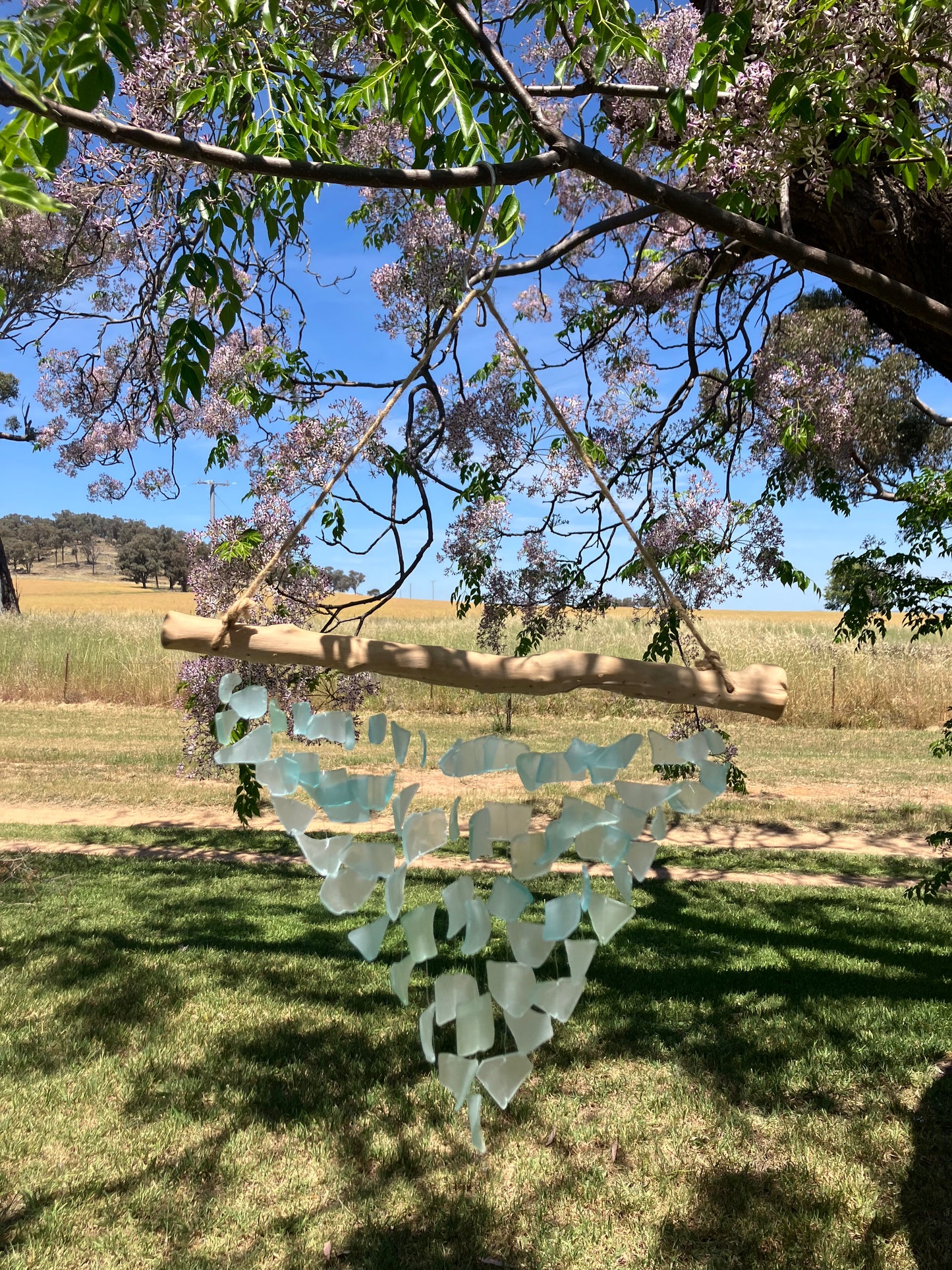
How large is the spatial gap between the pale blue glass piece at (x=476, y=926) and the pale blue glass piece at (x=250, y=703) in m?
0.47

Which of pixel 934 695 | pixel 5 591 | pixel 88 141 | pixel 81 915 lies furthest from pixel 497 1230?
pixel 5 591

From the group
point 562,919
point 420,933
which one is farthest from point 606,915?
point 420,933

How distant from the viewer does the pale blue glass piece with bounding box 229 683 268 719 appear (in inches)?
58.3

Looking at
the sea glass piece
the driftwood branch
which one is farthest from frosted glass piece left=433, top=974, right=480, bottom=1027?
the driftwood branch

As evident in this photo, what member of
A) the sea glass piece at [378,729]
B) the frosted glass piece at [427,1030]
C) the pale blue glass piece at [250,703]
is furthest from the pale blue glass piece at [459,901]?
the pale blue glass piece at [250,703]

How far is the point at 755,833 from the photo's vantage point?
8570 mm

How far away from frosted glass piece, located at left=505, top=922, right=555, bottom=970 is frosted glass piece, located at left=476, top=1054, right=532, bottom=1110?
0.42ft

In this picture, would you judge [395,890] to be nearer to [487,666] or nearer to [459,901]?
[459,901]

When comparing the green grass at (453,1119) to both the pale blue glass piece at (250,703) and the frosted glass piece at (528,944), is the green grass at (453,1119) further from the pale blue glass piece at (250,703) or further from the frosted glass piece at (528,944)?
the pale blue glass piece at (250,703)

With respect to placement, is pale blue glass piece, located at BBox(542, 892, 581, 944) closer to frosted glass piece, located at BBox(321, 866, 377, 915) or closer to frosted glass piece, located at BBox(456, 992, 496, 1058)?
frosted glass piece, located at BBox(456, 992, 496, 1058)

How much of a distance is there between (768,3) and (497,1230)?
4.11 metres

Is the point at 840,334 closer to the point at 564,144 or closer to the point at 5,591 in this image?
the point at 564,144

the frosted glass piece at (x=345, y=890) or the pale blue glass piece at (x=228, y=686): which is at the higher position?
the pale blue glass piece at (x=228, y=686)

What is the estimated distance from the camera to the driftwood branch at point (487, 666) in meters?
1.58
